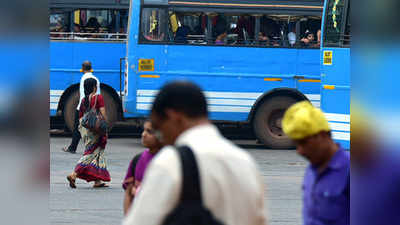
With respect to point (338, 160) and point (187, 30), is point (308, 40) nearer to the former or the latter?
point (187, 30)

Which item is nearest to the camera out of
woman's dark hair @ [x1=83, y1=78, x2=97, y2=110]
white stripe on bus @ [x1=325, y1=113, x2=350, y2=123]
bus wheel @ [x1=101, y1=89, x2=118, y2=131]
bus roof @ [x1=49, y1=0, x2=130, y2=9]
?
woman's dark hair @ [x1=83, y1=78, x2=97, y2=110]

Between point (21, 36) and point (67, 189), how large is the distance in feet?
27.0

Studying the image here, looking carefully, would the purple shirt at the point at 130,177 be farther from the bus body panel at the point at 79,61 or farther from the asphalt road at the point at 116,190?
the bus body panel at the point at 79,61

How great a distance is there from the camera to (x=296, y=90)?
16.3 meters

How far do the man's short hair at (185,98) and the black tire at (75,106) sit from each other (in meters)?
14.3

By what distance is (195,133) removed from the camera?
3123mm

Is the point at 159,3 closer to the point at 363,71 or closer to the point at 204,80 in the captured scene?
the point at 204,80

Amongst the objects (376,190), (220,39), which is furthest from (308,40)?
(376,190)

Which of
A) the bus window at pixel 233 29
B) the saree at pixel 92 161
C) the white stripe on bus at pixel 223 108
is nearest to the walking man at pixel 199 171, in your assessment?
the saree at pixel 92 161

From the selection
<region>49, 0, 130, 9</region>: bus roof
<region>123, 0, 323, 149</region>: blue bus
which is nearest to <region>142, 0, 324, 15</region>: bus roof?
<region>123, 0, 323, 149</region>: blue bus

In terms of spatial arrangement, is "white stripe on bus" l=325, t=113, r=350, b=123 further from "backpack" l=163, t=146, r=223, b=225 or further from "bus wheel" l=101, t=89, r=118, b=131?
"backpack" l=163, t=146, r=223, b=225

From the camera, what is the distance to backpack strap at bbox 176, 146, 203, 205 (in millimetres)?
2951

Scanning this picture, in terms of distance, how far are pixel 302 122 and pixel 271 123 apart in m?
12.8

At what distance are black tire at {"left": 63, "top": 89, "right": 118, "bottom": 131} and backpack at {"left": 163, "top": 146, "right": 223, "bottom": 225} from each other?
47.6 feet
